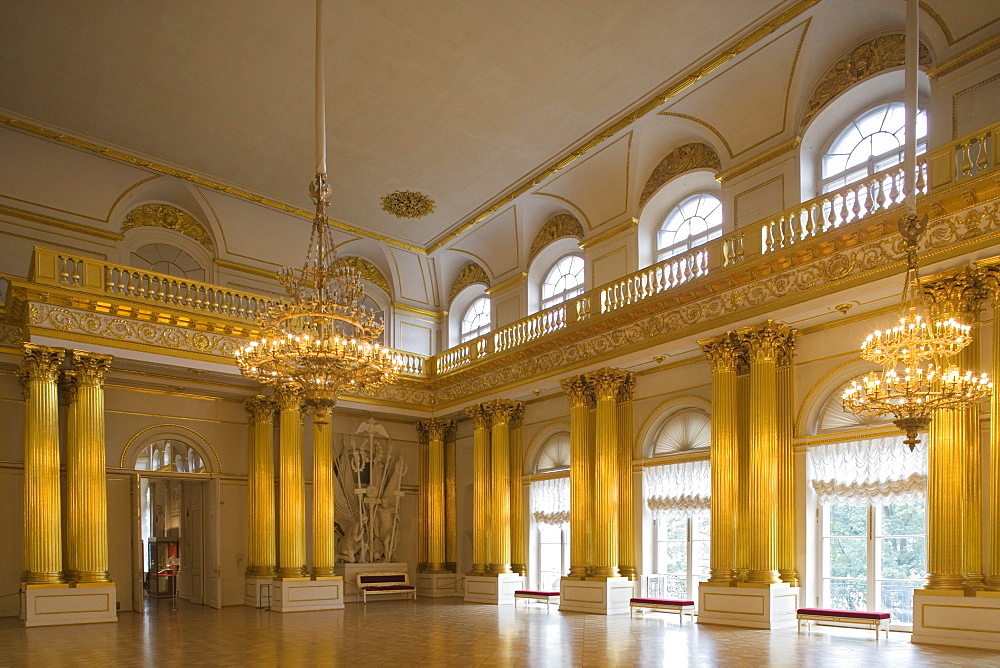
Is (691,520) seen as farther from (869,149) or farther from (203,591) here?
(203,591)

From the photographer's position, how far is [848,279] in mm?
10562

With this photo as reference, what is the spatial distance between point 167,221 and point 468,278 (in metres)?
7.10

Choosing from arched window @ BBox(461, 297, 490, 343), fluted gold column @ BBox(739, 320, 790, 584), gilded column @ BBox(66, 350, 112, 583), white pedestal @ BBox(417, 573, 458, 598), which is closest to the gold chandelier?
fluted gold column @ BBox(739, 320, 790, 584)

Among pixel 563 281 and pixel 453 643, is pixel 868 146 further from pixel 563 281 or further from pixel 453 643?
pixel 453 643

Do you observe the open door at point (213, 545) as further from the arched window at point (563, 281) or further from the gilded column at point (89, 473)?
the arched window at point (563, 281)

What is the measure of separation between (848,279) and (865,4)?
389 cm

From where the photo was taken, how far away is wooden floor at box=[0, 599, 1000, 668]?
27.5 feet

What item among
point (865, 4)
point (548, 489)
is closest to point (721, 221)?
point (865, 4)

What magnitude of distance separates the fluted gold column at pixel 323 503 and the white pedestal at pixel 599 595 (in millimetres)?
5069

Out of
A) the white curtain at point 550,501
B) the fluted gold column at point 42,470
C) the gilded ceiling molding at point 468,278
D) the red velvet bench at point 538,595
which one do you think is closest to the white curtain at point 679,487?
the white curtain at point 550,501

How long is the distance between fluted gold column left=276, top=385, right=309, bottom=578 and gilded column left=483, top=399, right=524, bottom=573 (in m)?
3.91

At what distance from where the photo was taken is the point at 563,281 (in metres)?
17.8

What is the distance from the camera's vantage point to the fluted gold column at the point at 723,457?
470 inches

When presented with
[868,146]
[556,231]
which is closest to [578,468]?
[556,231]
